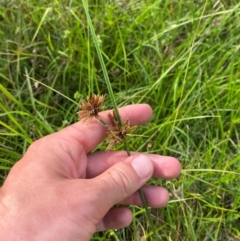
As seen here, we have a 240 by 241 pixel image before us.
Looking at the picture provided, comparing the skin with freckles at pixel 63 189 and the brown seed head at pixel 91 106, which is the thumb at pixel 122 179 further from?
the brown seed head at pixel 91 106

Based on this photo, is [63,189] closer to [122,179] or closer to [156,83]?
[122,179]

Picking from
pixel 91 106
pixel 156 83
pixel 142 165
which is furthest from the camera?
pixel 156 83

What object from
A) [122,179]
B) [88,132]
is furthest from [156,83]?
[122,179]

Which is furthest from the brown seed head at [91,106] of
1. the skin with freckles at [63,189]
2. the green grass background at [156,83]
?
the green grass background at [156,83]

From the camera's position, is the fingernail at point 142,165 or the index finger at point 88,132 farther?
the index finger at point 88,132

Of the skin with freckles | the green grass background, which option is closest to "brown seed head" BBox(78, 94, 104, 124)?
the skin with freckles

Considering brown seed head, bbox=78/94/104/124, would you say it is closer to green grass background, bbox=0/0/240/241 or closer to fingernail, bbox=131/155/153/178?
fingernail, bbox=131/155/153/178

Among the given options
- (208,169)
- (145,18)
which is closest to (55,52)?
(145,18)

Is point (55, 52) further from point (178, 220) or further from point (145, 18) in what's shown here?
point (178, 220)
